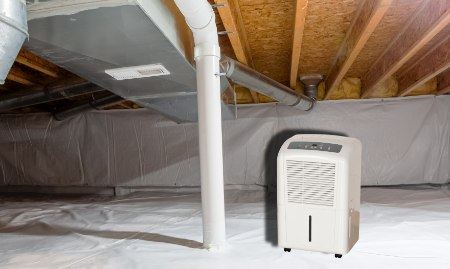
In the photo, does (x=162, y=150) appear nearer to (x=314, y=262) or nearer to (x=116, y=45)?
(x=116, y=45)

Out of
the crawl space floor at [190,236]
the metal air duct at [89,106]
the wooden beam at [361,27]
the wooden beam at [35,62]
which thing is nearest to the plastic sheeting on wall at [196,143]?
the metal air duct at [89,106]

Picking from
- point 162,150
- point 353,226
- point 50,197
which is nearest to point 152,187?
point 162,150

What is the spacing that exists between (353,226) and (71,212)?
258 centimetres

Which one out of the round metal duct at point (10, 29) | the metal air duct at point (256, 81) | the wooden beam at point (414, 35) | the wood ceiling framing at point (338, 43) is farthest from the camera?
the metal air duct at point (256, 81)

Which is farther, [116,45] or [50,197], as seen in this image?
[50,197]

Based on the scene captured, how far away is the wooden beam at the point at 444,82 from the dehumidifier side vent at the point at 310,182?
275cm

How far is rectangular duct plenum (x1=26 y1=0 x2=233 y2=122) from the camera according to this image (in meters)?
1.40

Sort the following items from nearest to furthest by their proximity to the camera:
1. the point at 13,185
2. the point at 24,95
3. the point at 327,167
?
1. the point at 327,167
2. the point at 24,95
3. the point at 13,185

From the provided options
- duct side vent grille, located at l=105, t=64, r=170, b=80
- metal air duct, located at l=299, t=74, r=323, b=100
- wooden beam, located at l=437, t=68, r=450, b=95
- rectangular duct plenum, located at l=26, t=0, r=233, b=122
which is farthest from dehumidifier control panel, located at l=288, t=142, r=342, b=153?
wooden beam, located at l=437, t=68, r=450, b=95

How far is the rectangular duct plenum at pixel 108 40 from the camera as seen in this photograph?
1.40 m

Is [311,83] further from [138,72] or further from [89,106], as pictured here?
[89,106]

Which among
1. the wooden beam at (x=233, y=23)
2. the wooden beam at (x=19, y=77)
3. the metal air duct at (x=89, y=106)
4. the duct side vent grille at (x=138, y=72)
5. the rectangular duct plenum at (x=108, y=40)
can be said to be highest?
the wooden beam at (x=233, y=23)

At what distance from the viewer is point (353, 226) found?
1855mm

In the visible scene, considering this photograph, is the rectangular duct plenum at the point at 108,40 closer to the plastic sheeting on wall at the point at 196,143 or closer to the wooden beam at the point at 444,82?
the plastic sheeting on wall at the point at 196,143
